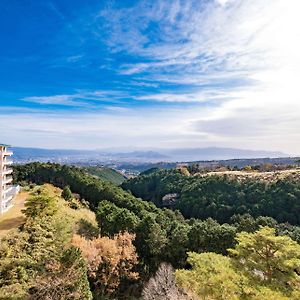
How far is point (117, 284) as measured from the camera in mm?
31344

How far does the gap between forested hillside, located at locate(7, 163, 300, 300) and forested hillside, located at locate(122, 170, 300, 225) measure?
16579 millimetres

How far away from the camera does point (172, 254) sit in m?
36.7

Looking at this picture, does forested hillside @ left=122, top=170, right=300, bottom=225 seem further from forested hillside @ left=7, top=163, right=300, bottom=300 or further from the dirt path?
the dirt path

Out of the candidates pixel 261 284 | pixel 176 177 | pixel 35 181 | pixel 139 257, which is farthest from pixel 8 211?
pixel 176 177

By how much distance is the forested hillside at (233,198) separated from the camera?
2370 inches

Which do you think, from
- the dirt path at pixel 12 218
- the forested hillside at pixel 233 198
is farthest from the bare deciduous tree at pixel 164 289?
the forested hillside at pixel 233 198

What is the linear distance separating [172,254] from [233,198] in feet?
116

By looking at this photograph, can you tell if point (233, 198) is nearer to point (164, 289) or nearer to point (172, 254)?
point (172, 254)

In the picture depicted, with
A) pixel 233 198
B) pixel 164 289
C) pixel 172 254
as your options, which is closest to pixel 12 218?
pixel 172 254

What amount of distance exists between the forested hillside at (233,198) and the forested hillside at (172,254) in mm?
16579

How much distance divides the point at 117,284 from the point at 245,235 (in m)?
15.9

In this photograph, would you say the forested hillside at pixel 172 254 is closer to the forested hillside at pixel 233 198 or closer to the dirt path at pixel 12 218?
the dirt path at pixel 12 218

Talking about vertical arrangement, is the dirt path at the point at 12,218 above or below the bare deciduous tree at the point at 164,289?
above

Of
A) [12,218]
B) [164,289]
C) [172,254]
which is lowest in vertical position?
[164,289]
